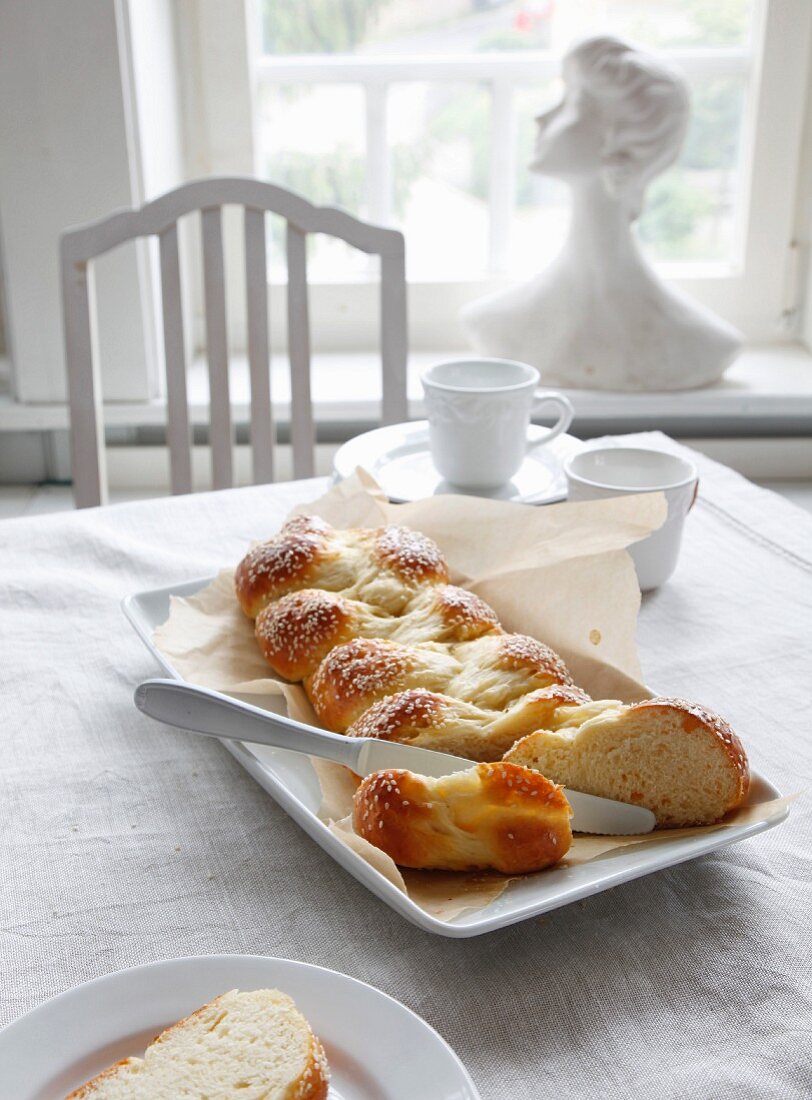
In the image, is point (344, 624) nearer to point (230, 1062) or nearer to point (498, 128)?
point (230, 1062)

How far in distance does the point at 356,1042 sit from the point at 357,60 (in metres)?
2.16

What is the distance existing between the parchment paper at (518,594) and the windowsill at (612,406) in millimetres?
1184

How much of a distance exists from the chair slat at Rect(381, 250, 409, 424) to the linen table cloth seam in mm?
492

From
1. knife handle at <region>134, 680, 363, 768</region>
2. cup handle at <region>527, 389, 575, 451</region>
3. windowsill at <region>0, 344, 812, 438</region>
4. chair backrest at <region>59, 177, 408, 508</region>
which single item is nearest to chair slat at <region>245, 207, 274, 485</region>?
chair backrest at <region>59, 177, 408, 508</region>

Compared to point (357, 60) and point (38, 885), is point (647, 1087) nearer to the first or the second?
point (38, 885)

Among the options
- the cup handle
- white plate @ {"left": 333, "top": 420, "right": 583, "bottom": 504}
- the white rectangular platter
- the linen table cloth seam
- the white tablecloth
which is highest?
the cup handle

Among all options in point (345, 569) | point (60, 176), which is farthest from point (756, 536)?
point (60, 176)

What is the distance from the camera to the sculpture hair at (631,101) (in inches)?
73.4

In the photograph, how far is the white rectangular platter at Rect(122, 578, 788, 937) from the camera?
500 millimetres

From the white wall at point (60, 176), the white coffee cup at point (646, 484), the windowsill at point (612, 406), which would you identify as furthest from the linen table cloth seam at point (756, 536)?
the white wall at point (60, 176)

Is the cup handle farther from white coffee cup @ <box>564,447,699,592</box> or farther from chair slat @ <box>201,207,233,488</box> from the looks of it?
chair slat @ <box>201,207,233,488</box>

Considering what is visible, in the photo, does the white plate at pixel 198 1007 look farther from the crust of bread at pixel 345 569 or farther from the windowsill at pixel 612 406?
the windowsill at pixel 612 406

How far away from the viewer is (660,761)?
564 mm

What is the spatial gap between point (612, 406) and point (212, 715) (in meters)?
1.57
